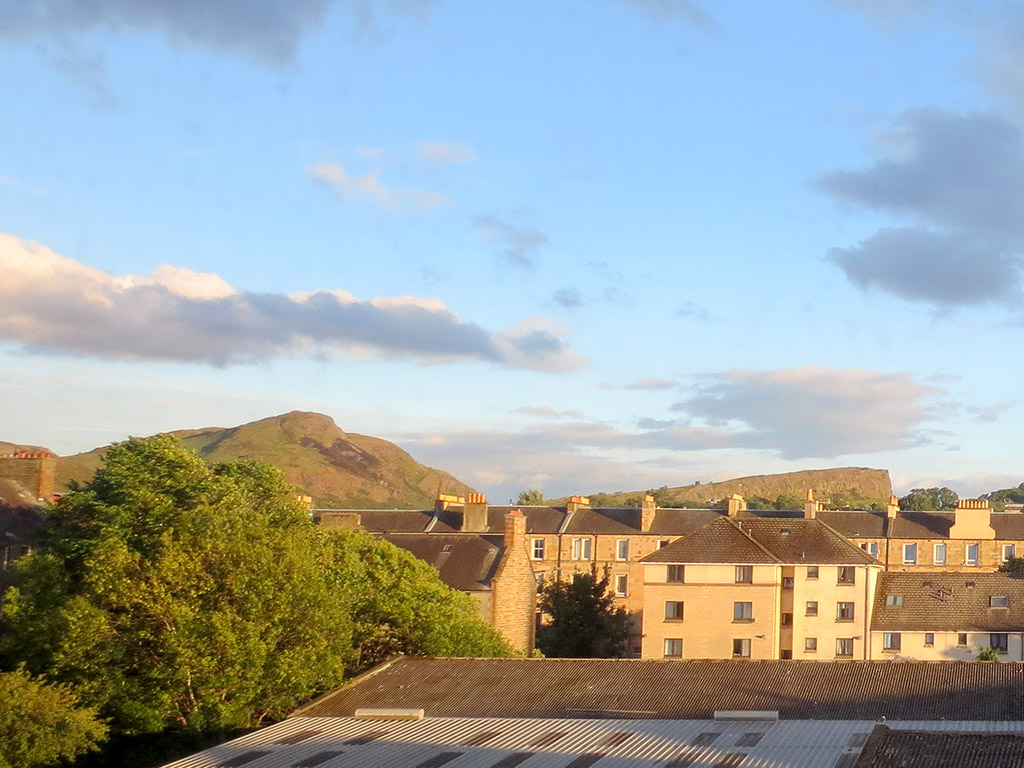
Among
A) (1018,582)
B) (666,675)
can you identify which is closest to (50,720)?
(666,675)

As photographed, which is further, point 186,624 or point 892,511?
point 892,511

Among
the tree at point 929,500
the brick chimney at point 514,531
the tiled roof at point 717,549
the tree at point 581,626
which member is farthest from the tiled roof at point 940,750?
the tree at point 929,500

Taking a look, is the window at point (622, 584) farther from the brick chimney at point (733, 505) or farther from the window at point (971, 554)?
the window at point (971, 554)

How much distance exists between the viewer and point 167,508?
44938 mm

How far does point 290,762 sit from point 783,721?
44.4 feet

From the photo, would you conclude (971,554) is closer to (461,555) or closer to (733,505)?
(733,505)

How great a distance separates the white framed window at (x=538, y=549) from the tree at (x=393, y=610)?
145 ft

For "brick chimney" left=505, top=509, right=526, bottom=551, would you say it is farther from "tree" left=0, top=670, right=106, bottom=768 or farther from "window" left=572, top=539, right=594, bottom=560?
"tree" left=0, top=670, right=106, bottom=768

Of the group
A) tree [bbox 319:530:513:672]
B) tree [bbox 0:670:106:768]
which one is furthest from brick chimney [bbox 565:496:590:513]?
tree [bbox 0:670:106:768]

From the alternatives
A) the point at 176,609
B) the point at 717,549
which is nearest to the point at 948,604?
the point at 717,549

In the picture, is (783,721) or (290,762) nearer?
(290,762)

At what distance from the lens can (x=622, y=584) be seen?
94.9 metres

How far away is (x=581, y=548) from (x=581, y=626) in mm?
26428

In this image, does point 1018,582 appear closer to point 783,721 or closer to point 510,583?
point 510,583
